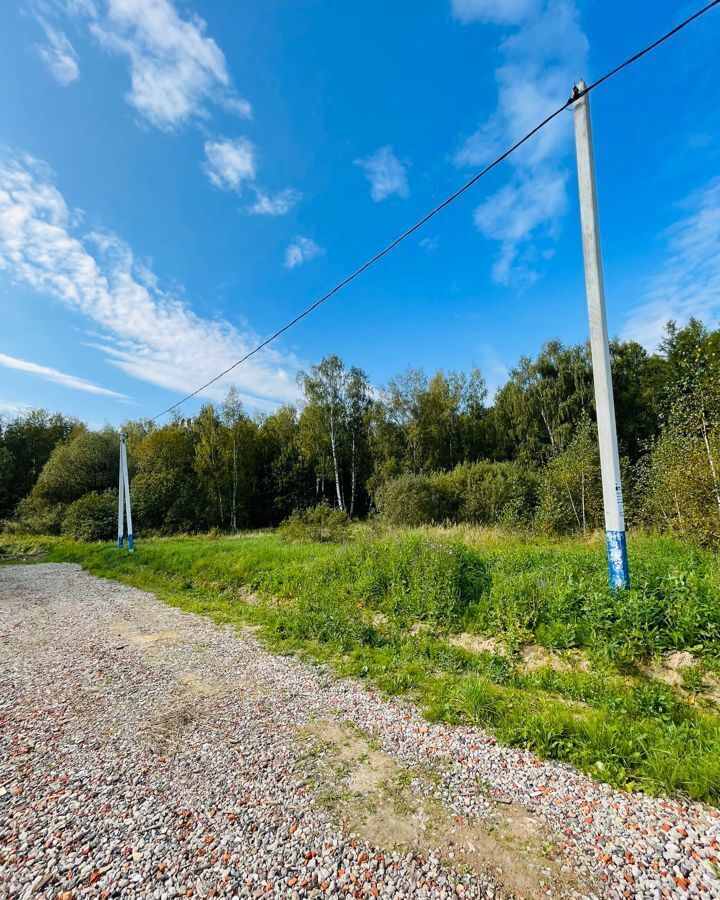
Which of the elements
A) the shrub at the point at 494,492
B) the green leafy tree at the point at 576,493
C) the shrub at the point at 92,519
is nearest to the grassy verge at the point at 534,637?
the green leafy tree at the point at 576,493

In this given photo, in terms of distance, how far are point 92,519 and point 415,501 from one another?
21503 mm

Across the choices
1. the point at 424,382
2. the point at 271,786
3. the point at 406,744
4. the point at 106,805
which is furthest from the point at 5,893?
the point at 424,382

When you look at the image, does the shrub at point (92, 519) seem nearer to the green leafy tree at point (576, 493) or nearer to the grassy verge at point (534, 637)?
the grassy verge at point (534, 637)

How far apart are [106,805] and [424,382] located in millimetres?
34053

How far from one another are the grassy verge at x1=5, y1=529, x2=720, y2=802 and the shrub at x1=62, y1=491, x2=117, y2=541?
21275mm

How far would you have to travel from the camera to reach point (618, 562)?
545 centimetres

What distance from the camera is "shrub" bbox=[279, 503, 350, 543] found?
18906 mm

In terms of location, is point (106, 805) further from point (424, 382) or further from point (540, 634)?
point (424, 382)

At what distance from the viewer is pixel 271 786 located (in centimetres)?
323

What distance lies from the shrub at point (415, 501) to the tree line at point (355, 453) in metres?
0.08

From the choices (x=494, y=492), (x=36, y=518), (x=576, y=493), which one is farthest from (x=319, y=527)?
(x=36, y=518)

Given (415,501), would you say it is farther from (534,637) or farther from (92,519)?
(92,519)

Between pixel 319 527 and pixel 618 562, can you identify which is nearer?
pixel 618 562

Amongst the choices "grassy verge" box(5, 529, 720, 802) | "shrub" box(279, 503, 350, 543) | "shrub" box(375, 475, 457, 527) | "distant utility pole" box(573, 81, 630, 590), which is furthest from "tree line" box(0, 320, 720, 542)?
"distant utility pole" box(573, 81, 630, 590)
